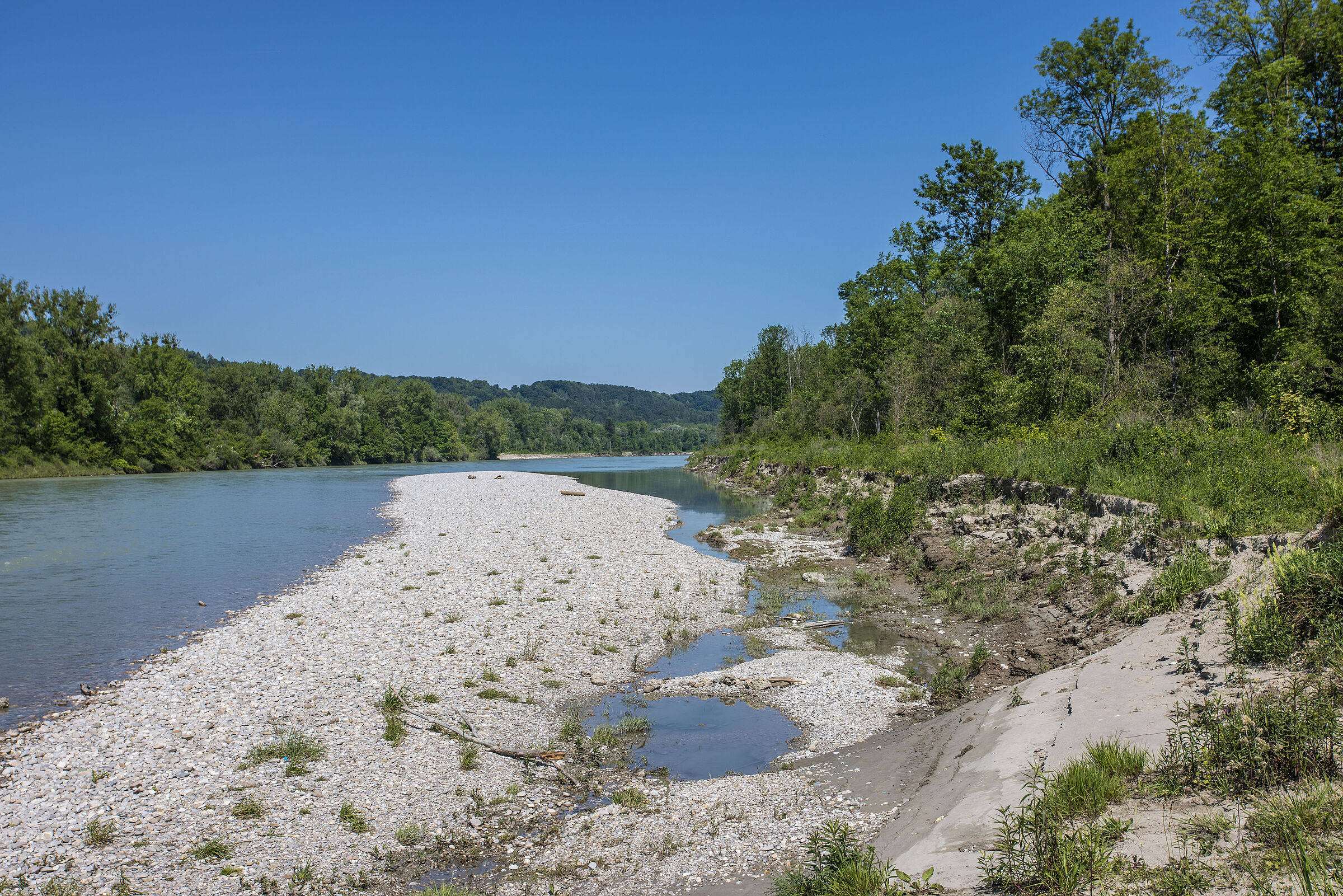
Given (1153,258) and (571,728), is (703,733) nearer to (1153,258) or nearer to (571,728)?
(571,728)

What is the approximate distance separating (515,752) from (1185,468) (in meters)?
15.9

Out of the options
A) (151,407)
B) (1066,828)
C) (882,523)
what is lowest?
(1066,828)

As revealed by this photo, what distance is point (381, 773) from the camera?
9250mm

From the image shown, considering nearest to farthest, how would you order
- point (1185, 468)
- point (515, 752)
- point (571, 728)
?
point (515, 752) < point (571, 728) < point (1185, 468)

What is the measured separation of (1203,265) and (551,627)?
28.7 metres

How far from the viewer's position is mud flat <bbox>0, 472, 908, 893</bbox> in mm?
7344

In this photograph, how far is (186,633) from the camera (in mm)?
15914

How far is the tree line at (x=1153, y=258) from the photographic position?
2206 cm

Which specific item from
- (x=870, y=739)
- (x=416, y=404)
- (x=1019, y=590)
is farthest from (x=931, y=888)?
(x=416, y=404)

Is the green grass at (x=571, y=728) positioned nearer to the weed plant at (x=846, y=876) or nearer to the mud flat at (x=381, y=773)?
the mud flat at (x=381, y=773)

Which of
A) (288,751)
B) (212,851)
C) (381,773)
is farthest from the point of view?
(288,751)

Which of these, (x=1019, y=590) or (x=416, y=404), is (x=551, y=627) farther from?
(x=416, y=404)

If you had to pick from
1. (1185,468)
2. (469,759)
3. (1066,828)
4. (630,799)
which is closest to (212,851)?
(469,759)

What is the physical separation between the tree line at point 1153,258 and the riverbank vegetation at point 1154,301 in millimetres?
91
